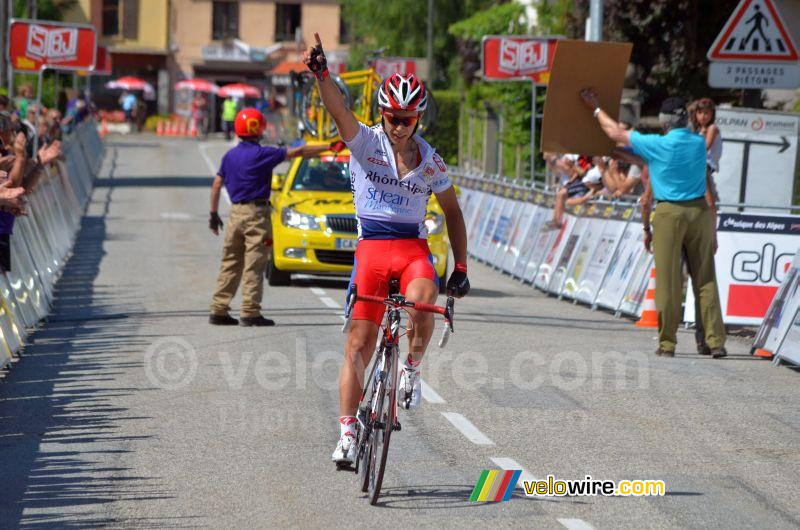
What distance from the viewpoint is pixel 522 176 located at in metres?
34.2

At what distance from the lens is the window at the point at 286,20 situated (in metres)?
85.5

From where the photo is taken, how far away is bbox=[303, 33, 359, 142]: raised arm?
7.12 meters

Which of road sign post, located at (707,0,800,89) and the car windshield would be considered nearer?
road sign post, located at (707,0,800,89)

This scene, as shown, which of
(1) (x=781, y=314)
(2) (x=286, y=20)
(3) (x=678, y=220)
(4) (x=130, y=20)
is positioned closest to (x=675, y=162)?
(3) (x=678, y=220)

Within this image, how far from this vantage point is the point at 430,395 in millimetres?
10500

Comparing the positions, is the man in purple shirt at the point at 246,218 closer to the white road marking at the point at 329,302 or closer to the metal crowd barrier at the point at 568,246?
the white road marking at the point at 329,302

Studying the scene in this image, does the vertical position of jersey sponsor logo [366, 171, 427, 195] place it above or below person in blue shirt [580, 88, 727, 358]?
above

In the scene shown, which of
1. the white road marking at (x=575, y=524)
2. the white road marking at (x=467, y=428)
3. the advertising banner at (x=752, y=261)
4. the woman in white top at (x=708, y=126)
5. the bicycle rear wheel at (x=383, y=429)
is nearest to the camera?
the white road marking at (x=575, y=524)

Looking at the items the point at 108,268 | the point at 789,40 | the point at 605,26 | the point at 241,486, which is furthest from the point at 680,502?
the point at 605,26

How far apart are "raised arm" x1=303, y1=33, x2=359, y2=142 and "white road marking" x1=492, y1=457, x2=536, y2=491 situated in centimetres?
195

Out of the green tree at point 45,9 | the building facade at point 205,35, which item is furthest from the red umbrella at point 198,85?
the green tree at point 45,9

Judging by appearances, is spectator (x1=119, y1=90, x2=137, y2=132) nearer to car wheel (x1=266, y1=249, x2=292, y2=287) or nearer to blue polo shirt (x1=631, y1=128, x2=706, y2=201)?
car wheel (x1=266, y1=249, x2=292, y2=287)

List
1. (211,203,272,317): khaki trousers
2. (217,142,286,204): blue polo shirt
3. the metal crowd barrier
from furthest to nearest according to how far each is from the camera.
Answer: the metal crowd barrier < (211,203,272,317): khaki trousers < (217,142,286,204): blue polo shirt

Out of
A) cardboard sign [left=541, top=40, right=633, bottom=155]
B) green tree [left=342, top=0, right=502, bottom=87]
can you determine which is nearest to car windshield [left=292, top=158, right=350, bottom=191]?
cardboard sign [left=541, top=40, right=633, bottom=155]
